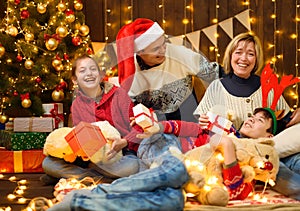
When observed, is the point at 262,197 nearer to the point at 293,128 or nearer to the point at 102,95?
the point at 293,128

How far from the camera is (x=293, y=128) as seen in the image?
8.66 ft

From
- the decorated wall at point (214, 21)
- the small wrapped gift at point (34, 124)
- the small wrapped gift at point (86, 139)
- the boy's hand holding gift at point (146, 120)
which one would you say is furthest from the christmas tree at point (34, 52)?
the boy's hand holding gift at point (146, 120)

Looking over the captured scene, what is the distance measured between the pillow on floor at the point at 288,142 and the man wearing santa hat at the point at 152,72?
0.55 metres

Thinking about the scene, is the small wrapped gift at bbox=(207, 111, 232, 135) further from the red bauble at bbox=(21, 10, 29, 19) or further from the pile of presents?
the red bauble at bbox=(21, 10, 29, 19)

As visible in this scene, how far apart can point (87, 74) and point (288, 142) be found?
1155mm

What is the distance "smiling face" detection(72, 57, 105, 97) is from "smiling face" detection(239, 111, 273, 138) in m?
0.87

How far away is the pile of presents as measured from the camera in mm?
3562

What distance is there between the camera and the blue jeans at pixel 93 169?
2.83 metres

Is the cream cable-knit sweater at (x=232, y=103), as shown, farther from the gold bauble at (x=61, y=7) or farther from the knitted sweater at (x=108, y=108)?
the gold bauble at (x=61, y=7)

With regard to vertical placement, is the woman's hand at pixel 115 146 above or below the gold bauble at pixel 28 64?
below

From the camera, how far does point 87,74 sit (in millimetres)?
→ 2947

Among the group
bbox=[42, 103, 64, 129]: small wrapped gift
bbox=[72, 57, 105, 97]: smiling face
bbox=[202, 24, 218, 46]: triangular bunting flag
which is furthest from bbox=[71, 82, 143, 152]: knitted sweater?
bbox=[202, 24, 218, 46]: triangular bunting flag

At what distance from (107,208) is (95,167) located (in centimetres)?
109

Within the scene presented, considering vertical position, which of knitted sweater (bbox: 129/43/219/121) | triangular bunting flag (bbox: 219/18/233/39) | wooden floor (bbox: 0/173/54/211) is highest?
triangular bunting flag (bbox: 219/18/233/39)
